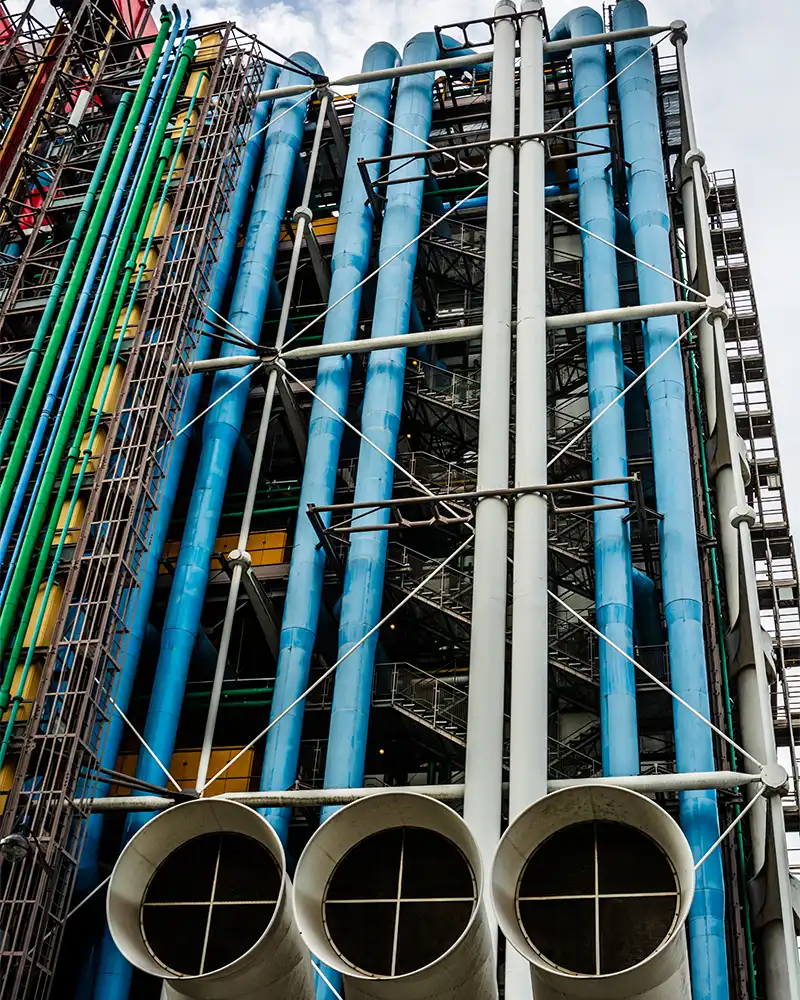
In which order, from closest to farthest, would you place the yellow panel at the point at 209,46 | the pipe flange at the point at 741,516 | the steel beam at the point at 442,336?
the pipe flange at the point at 741,516, the steel beam at the point at 442,336, the yellow panel at the point at 209,46

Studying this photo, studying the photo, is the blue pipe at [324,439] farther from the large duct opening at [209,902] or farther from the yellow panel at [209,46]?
the large duct opening at [209,902]

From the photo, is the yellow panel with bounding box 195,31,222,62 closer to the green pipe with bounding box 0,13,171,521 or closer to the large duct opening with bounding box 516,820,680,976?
the green pipe with bounding box 0,13,171,521

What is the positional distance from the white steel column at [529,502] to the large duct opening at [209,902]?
402 cm

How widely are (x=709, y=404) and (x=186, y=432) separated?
12760 mm

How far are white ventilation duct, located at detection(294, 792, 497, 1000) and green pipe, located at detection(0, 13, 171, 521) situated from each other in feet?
40.8

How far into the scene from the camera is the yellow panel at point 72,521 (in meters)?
25.7

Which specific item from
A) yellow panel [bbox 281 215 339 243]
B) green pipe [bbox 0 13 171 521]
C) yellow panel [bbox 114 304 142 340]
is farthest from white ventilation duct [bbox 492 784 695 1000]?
yellow panel [bbox 281 215 339 243]

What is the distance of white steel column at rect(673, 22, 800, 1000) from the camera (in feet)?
70.9

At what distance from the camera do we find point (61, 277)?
98.8ft

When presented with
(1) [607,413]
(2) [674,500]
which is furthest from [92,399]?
(2) [674,500]

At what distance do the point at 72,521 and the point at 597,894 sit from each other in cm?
1434

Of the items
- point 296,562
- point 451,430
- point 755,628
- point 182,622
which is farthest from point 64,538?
point 755,628

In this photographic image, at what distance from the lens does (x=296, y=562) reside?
2700cm

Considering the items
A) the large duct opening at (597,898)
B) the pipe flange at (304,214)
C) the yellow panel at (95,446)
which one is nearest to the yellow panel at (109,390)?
the yellow panel at (95,446)
